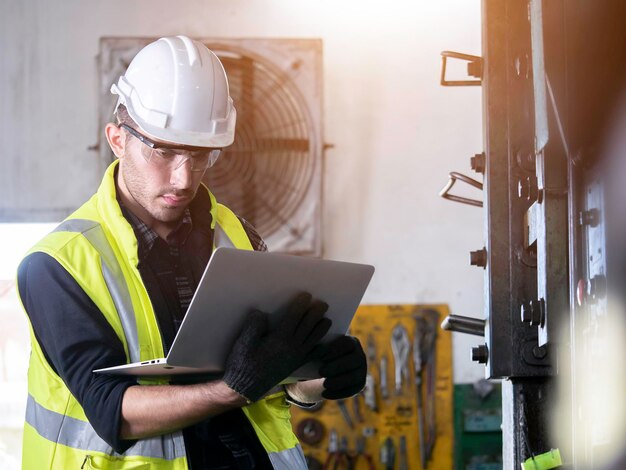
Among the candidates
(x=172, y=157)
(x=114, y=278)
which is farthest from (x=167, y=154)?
(x=114, y=278)

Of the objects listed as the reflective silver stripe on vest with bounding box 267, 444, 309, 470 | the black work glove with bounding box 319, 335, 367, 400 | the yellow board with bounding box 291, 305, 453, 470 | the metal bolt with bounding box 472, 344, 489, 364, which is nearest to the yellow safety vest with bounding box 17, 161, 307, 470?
the reflective silver stripe on vest with bounding box 267, 444, 309, 470

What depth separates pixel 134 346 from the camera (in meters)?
1.87

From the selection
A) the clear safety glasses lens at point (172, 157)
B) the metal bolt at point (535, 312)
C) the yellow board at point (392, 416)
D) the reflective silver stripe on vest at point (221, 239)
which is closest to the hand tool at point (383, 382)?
the yellow board at point (392, 416)

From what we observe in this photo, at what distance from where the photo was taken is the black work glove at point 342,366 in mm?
1967

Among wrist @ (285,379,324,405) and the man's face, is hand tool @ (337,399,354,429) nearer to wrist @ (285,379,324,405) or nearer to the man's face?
wrist @ (285,379,324,405)

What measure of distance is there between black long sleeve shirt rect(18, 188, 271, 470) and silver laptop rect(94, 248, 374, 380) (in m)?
0.05

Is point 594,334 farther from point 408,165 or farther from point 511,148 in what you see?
point 408,165

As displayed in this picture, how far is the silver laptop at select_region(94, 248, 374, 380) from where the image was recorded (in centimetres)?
175

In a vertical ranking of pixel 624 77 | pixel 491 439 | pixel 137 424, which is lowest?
pixel 491 439

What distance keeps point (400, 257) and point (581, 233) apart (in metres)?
3.30

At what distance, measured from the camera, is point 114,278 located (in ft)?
6.21

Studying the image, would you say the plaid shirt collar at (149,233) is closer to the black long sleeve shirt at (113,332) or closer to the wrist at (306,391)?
the black long sleeve shirt at (113,332)

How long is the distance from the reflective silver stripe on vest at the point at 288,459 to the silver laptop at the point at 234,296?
0.24m

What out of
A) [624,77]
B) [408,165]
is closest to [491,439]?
[408,165]
